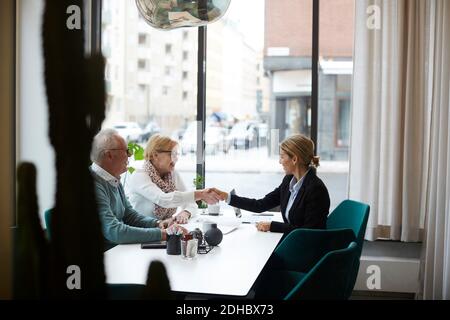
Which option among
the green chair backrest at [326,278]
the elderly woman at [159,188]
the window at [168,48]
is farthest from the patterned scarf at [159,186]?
the green chair backrest at [326,278]

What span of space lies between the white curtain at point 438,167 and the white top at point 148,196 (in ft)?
4.32

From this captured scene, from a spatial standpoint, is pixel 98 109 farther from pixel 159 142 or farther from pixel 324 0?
pixel 324 0

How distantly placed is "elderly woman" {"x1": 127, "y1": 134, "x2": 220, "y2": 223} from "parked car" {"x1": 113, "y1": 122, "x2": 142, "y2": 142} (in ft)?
1.10

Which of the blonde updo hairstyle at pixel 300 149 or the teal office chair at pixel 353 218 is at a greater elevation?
the blonde updo hairstyle at pixel 300 149

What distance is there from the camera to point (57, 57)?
65.1 inches

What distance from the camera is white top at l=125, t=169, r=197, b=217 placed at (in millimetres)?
2922

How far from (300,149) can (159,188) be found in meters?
0.78

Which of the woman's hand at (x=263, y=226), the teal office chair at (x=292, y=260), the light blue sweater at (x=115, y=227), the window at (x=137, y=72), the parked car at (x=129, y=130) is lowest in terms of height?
the teal office chair at (x=292, y=260)

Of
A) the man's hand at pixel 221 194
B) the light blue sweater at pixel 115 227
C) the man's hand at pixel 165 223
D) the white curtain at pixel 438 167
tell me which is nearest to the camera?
the light blue sweater at pixel 115 227

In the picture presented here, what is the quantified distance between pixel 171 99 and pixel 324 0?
173 centimetres

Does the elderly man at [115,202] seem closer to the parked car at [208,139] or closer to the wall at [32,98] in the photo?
the wall at [32,98]

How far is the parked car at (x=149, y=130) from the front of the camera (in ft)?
8.01

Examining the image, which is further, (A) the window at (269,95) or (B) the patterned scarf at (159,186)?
(A) the window at (269,95)
